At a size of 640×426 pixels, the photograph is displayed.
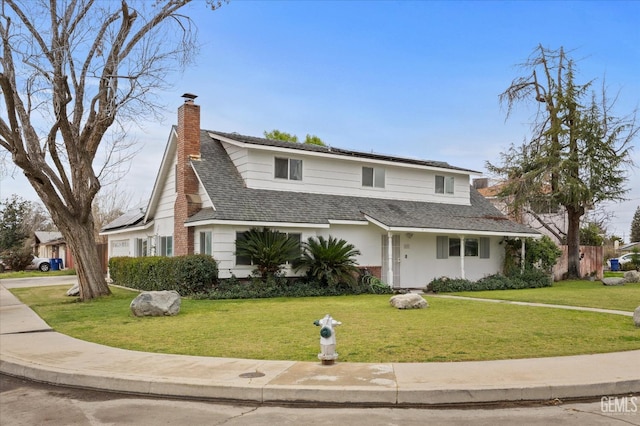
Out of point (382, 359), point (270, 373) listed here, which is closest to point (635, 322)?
point (382, 359)

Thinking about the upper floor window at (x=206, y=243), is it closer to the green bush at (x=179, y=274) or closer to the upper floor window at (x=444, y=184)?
the green bush at (x=179, y=274)

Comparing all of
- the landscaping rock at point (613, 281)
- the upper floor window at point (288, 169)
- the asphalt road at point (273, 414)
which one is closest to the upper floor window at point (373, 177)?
the upper floor window at point (288, 169)

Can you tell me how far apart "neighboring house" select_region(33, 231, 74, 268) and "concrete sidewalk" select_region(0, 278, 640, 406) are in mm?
39769

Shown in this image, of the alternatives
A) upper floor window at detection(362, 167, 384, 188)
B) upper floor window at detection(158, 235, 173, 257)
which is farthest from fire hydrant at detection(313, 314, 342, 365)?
upper floor window at detection(362, 167, 384, 188)

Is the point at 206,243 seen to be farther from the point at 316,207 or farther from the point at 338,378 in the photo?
the point at 338,378

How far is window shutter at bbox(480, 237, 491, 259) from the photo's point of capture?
84.5 ft

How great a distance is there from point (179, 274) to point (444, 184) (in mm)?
14803

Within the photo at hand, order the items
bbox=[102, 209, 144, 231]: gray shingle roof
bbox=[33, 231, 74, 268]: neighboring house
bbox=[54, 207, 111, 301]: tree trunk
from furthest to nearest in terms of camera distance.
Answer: bbox=[33, 231, 74, 268]: neighboring house
bbox=[102, 209, 144, 231]: gray shingle roof
bbox=[54, 207, 111, 301]: tree trunk

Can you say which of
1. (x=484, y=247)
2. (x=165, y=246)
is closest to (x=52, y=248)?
(x=165, y=246)

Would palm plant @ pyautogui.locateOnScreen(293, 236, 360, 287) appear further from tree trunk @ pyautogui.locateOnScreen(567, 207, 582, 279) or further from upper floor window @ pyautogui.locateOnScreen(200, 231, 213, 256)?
tree trunk @ pyautogui.locateOnScreen(567, 207, 582, 279)

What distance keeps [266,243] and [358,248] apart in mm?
4828

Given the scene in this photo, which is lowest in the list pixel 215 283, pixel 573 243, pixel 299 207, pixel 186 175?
pixel 215 283

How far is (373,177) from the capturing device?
24.7 metres

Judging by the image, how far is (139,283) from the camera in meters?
21.9
